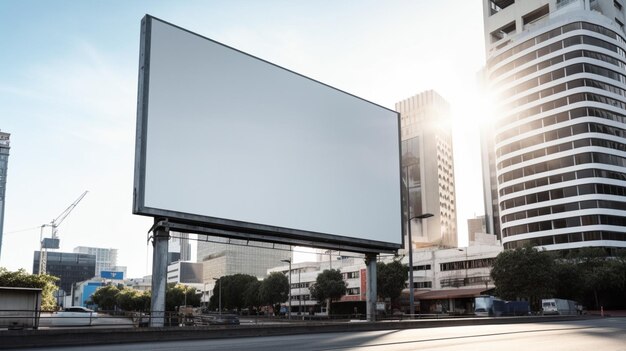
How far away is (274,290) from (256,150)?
6836 cm

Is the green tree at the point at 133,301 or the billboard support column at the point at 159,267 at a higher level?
the billboard support column at the point at 159,267

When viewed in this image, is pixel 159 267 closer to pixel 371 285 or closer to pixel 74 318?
pixel 74 318

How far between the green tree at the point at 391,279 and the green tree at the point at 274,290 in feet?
84.4

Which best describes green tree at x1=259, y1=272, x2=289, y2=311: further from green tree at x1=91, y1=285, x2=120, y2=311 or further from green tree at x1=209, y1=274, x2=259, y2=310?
green tree at x1=91, y1=285, x2=120, y2=311

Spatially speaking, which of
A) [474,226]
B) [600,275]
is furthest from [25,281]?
[474,226]

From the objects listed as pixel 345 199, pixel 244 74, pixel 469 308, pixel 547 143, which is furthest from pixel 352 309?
pixel 244 74

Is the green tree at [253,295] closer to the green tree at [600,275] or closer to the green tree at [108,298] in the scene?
the green tree at [600,275]

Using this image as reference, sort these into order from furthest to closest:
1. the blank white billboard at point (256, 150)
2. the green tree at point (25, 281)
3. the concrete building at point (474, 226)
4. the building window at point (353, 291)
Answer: the concrete building at point (474, 226) → the building window at point (353, 291) → the green tree at point (25, 281) → the blank white billboard at point (256, 150)

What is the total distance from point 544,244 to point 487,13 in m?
60.6

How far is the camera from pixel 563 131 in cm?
10612

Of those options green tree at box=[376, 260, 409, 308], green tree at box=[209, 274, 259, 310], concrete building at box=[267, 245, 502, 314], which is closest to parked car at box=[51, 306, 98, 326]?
green tree at box=[376, 260, 409, 308]

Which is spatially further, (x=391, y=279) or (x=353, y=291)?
(x=353, y=291)

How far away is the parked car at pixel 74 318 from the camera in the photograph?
27.5m

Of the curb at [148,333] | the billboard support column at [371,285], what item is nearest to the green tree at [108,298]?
the billboard support column at [371,285]
